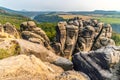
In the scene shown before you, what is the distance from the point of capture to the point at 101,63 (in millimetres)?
39719

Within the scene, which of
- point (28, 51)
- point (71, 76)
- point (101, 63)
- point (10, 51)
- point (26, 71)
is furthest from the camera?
point (28, 51)

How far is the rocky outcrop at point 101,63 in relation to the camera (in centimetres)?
3856

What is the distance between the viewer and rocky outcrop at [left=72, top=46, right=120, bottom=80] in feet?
127

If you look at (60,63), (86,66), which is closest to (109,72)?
(86,66)

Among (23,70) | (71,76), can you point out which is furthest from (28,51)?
(71,76)

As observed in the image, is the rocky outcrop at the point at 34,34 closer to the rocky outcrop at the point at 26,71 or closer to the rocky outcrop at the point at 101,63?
the rocky outcrop at the point at 101,63

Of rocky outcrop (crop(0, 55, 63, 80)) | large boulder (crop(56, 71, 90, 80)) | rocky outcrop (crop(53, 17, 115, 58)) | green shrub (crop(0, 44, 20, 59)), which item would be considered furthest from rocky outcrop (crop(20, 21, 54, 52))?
large boulder (crop(56, 71, 90, 80))

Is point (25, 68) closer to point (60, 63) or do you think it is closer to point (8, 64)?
point (8, 64)

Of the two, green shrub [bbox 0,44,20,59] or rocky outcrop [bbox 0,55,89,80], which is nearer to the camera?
rocky outcrop [bbox 0,55,89,80]

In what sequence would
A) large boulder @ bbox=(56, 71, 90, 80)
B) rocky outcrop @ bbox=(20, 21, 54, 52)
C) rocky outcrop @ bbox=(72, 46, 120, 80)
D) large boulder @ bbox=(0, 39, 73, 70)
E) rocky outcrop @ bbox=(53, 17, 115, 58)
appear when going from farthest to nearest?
1. rocky outcrop @ bbox=(53, 17, 115, 58)
2. rocky outcrop @ bbox=(20, 21, 54, 52)
3. large boulder @ bbox=(0, 39, 73, 70)
4. rocky outcrop @ bbox=(72, 46, 120, 80)
5. large boulder @ bbox=(56, 71, 90, 80)

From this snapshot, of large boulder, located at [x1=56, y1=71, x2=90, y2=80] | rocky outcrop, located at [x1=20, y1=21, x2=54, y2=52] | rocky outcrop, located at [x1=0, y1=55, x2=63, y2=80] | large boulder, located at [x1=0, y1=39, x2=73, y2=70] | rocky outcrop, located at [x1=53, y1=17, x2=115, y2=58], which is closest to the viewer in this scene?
rocky outcrop, located at [x1=0, y1=55, x2=63, y2=80]

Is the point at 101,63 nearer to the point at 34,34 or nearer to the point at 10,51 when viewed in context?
the point at 10,51

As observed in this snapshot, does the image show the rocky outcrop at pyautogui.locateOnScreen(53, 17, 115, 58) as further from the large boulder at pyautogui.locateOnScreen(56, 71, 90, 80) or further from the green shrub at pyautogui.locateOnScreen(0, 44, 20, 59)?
the large boulder at pyautogui.locateOnScreen(56, 71, 90, 80)

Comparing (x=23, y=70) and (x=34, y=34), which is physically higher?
(x=23, y=70)
